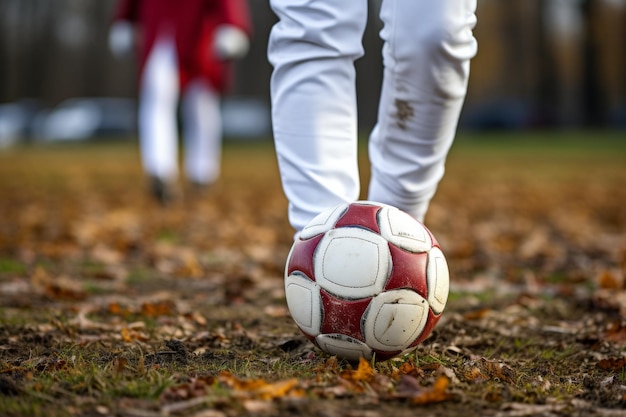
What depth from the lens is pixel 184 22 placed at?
8.00 meters

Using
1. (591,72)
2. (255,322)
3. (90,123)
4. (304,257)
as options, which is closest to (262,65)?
(90,123)

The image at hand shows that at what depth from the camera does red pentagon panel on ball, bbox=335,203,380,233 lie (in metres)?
2.47

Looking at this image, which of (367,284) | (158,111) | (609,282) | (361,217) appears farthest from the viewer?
(158,111)

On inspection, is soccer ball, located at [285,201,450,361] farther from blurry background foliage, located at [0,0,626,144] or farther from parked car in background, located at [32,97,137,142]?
parked car in background, located at [32,97,137,142]

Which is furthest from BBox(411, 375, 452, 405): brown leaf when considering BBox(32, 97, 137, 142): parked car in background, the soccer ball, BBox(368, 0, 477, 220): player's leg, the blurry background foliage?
BBox(32, 97, 137, 142): parked car in background

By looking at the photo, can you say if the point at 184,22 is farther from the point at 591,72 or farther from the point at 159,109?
the point at 591,72

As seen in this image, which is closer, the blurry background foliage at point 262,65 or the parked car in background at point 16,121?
the blurry background foliage at point 262,65

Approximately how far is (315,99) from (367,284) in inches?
32.9

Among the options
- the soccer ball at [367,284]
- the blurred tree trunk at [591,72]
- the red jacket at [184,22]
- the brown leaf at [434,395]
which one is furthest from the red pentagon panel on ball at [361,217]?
the blurred tree trunk at [591,72]

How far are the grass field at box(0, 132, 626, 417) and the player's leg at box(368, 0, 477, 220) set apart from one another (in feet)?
1.91

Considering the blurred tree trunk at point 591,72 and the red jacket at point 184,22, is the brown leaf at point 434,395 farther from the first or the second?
the blurred tree trunk at point 591,72

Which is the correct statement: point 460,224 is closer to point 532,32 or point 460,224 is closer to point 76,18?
point 532,32

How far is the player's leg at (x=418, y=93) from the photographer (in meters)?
2.78

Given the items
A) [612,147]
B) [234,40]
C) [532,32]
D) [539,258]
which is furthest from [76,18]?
[539,258]
